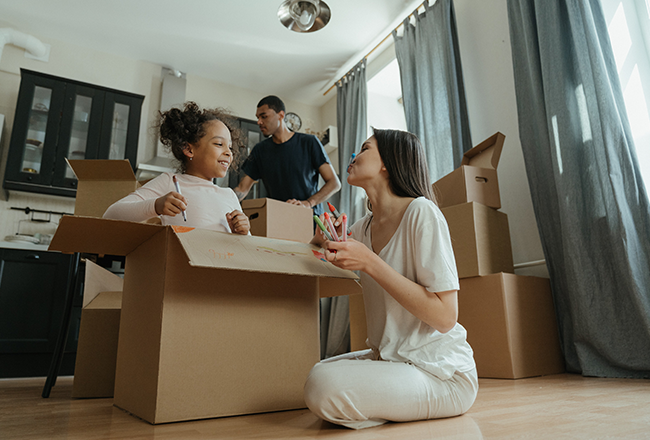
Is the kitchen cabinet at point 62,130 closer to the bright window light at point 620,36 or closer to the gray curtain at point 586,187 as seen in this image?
the gray curtain at point 586,187

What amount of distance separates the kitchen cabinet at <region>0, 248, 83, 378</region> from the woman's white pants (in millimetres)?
2497

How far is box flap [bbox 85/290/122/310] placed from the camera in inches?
61.8

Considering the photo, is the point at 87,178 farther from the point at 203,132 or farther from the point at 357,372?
the point at 357,372

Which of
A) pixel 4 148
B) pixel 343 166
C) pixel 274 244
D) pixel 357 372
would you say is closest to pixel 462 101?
pixel 343 166

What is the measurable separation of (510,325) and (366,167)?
1110mm

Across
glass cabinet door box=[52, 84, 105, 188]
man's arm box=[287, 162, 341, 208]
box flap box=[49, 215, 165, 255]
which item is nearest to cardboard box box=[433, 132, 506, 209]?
man's arm box=[287, 162, 341, 208]

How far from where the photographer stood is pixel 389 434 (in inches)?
33.1

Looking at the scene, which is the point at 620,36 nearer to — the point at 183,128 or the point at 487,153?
the point at 487,153

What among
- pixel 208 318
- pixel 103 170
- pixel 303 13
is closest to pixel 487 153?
pixel 303 13

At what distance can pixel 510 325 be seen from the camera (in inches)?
72.7

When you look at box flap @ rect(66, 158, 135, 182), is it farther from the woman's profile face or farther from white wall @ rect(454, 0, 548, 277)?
white wall @ rect(454, 0, 548, 277)

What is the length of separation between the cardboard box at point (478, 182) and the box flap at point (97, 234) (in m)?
1.52

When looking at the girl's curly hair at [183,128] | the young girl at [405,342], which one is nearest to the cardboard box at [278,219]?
the girl's curly hair at [183,128]

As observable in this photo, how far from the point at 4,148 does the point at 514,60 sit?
12.0 ft
